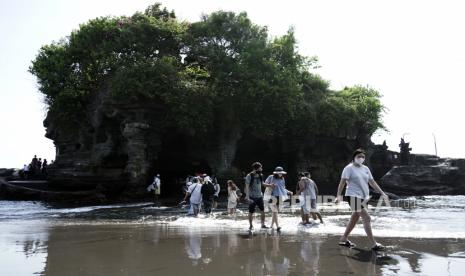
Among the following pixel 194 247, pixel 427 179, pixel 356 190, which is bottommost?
pixel 194 247

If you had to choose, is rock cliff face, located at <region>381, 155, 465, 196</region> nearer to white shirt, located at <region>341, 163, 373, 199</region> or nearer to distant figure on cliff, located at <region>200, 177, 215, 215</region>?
distant figure on cliff, located at <region>200, 177, 215, 215</region>

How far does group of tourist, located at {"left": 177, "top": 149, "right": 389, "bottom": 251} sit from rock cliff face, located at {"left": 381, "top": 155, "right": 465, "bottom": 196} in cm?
2668

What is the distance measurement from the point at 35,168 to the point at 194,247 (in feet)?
106

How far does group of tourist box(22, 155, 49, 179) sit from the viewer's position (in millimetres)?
35125

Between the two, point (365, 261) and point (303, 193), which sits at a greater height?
point (303, 193)

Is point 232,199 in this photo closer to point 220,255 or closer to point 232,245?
point 232,245

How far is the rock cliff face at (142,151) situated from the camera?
27406 millimetres

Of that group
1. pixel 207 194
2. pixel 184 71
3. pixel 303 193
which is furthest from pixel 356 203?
pixel 184 71

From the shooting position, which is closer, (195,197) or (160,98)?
(195,197)

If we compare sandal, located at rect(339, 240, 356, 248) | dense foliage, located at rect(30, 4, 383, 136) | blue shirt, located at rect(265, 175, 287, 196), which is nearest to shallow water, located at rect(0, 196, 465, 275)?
sandal, located at rect(339, 240, 356, 248)

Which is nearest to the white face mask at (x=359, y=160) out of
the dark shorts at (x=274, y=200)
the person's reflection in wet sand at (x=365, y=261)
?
the person's reflection in wet sand at (x=365, y=261)

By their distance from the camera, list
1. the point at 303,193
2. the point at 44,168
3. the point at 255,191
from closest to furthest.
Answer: the point at 255,191
the point at 303,193
the point at 44,168

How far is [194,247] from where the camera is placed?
25.8 ft

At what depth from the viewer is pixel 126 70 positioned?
85.8 feet
